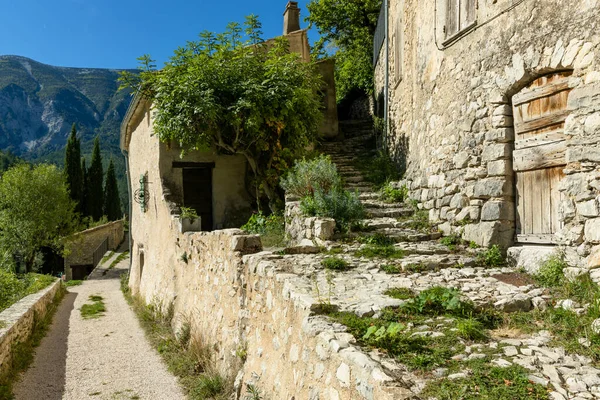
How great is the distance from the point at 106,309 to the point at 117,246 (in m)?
24.8

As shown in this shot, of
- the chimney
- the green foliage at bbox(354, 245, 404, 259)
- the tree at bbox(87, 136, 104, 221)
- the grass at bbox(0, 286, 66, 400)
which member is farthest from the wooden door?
the tree at bbox(87, 136, 104, 221)

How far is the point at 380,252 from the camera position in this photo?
5672 mm

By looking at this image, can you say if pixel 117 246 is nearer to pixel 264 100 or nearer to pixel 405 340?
pixel 264 100

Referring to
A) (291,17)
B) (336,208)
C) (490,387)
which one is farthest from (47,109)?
(490,387)

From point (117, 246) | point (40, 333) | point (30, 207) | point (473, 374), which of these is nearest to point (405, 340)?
point (473, 374)

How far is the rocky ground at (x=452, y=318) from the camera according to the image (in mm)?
2434

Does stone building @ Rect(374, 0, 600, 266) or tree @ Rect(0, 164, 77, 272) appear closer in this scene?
stone building @ Rect(374, 0, 600, 266)

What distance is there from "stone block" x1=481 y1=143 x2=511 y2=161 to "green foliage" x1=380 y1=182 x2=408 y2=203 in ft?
7.93

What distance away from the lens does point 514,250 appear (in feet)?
17.8

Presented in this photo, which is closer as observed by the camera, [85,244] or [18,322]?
[18,322]

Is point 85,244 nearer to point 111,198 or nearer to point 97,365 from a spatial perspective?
point 111,198

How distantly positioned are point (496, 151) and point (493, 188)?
486 mm

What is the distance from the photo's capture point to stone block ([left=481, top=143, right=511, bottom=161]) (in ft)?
18.5

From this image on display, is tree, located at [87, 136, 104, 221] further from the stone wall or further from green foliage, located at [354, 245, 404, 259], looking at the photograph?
green foliage, located at [354, 245, 404, 259]
